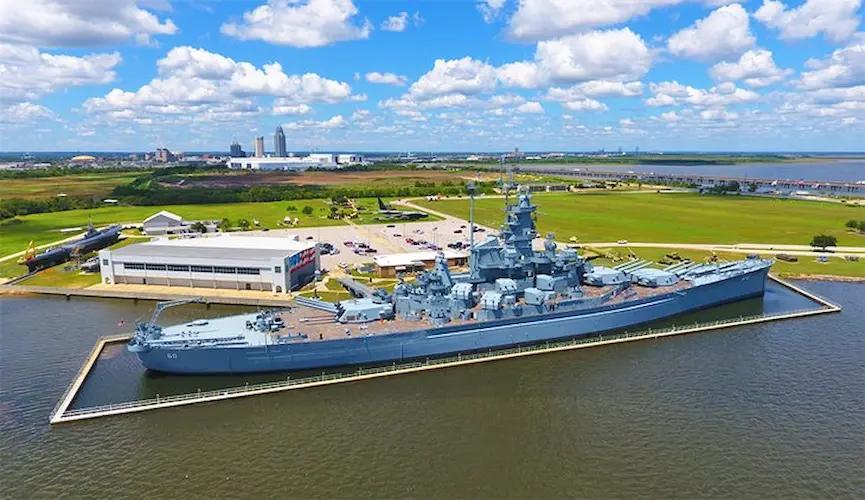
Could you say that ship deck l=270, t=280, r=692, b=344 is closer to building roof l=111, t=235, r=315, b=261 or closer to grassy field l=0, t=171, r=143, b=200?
building roof l=111, t=235, r=315, b=261

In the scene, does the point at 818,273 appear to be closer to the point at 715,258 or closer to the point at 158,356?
the point at 715,258

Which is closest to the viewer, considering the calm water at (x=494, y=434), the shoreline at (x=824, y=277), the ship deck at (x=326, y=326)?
the calm water at (x=494, y=434)

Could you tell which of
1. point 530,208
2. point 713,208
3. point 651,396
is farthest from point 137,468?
point 713,208

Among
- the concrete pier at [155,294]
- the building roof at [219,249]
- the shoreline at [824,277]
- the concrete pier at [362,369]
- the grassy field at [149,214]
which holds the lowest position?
the concrete pier at [362,369]

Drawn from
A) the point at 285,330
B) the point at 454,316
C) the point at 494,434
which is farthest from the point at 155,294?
the point at 494,434

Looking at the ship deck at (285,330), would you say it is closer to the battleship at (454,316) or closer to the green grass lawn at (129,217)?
the battleship at (454,316)

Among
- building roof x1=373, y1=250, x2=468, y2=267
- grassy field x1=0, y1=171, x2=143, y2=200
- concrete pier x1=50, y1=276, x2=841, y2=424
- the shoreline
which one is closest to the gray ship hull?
concrete pier x1=50, y1=276, x2=841, y2=424

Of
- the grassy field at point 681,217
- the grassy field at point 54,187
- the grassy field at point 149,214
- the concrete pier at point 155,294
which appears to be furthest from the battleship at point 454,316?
the grassy field at point 54,187

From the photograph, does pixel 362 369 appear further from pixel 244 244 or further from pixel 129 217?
pixel 129 217
